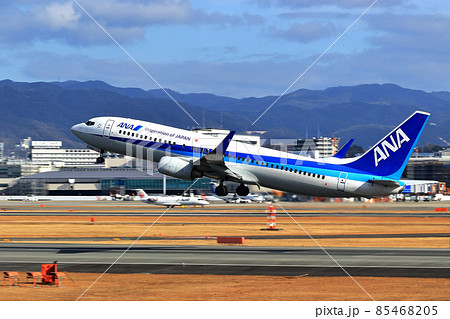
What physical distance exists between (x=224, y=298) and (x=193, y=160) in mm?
24143

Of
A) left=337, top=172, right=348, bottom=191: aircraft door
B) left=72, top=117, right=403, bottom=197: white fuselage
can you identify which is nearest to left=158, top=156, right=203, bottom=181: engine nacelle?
left=72, top=117, right=403, bottom=197: white fuselage

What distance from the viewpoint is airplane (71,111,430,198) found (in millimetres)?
69125

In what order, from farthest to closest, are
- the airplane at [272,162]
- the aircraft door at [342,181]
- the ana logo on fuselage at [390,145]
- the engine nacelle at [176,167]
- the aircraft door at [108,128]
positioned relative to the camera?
1. the aircraft door at [108,128]
2. the ana logo on fuselage at [390,145]
3. the aircraft door at [342,181]
4. the airplane at [272,162]
5. the engine nacelle at [176,167]

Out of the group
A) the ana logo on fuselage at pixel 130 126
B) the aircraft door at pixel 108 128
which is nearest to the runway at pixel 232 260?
the aircraft door at pixel 108 128

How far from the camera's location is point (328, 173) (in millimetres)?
70688

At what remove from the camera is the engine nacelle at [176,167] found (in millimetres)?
68875

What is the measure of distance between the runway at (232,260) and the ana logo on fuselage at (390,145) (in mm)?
10270

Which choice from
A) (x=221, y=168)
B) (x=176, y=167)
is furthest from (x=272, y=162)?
(x=176, y=167)

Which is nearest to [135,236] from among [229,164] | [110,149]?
[110,149]

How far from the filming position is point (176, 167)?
69.1 m

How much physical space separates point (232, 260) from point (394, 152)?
2017 cm

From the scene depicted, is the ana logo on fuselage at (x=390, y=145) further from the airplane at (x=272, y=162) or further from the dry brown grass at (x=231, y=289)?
the dry brown grass at (x=231, y=289)

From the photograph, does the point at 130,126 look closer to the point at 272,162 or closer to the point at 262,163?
the point at 262,163
